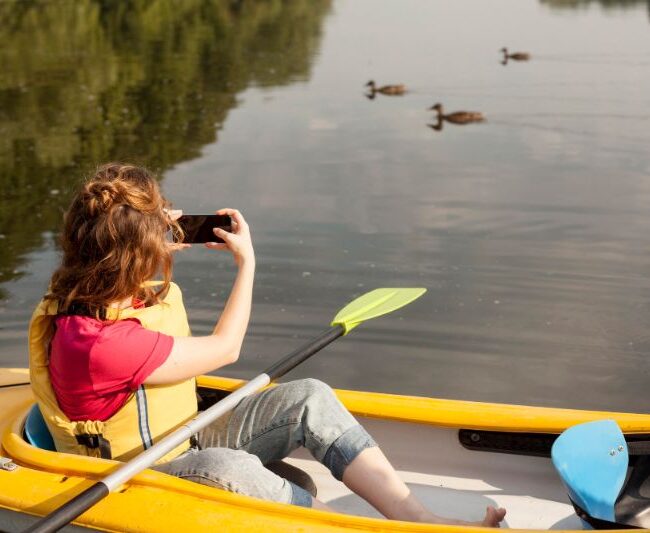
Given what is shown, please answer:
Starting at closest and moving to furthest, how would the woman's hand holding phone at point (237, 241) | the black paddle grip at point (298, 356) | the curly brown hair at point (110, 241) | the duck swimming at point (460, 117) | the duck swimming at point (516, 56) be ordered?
the curly brown hair at point (110, 241) → the woman's hand holding phone at point (237, 241) → the black paddle grip at point (298, 356) → the duck swimming at point (460, 117) → the duck swimming at point (516, 56)

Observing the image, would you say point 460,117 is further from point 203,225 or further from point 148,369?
point 148,369

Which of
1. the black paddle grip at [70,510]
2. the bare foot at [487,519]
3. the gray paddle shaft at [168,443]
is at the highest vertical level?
the gray paddle shaft at [168,443]

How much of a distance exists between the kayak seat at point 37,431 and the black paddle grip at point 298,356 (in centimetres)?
61

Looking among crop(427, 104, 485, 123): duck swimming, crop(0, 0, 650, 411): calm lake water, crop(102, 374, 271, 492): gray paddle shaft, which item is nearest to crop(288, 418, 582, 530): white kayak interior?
crop(102, 374, 271, 492): gray paddle shaft

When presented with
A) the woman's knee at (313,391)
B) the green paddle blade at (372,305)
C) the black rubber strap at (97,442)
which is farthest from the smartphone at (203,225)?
the green paddle blade at (372,305)

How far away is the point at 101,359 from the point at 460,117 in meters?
7.66

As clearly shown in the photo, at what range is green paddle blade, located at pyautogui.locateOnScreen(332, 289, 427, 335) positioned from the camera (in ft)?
11.1

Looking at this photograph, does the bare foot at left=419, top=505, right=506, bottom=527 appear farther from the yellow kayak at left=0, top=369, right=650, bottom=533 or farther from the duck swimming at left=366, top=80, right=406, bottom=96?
the duck swimming at left=366, top=80, right=406, bottom=96

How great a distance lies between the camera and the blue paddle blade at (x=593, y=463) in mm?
2549

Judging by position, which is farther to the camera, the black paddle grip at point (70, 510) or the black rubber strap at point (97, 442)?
the black rubber strap at point (97, 442)

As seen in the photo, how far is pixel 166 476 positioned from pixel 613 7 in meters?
23.0

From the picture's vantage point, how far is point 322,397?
269 cm

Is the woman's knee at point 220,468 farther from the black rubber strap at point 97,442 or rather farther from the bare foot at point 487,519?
the bare foot at point 487,519

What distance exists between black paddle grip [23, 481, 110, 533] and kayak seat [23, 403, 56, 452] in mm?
459
